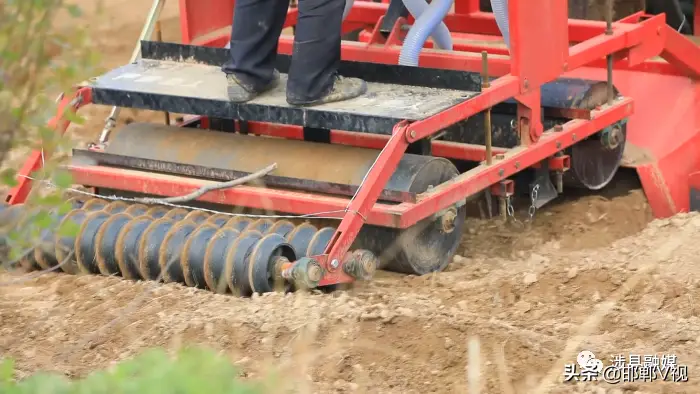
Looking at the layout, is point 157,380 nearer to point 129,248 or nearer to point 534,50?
point 129,248

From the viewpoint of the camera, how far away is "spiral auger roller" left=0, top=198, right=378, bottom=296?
454cm

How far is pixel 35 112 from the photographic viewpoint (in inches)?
99.7

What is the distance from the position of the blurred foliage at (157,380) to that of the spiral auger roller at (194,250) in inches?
82.7

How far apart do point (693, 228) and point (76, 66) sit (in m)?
3.70

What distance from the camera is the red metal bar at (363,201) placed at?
177 inches

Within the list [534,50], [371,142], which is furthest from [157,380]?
[371,142]

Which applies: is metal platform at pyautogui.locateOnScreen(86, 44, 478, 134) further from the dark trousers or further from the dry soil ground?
the dry soil ground

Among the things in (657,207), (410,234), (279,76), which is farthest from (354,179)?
(657,207)

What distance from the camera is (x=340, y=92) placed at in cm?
506

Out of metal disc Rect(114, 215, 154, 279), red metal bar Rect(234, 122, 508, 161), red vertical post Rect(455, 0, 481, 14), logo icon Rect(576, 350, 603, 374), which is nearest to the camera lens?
logo icon Rect(576, 350, 603, 374)

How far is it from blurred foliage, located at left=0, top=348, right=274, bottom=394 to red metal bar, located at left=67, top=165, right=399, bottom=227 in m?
2.34

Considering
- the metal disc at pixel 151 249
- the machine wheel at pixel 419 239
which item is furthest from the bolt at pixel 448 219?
the metal disc at pixel 151 249

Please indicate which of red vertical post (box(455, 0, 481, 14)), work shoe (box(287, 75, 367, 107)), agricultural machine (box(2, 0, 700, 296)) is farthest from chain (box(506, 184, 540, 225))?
red vertical post (box(455, 0, 481, 14))

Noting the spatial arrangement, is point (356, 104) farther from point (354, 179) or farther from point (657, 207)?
point (657, 207)
